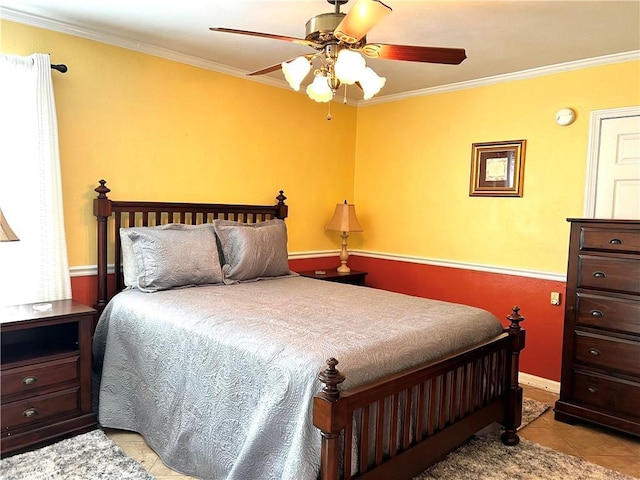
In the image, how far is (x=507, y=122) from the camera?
3861mm

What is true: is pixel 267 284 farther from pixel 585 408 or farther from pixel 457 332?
pixel 585 408

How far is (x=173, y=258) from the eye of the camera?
305 centimetres

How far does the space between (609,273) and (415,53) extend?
6.00 feet

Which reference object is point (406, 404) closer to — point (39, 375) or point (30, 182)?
point (39, 375)

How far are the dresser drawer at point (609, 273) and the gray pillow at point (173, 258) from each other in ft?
7.83

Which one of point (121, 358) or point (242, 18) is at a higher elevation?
point (242, 18)

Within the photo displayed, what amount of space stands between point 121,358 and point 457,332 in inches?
74.8

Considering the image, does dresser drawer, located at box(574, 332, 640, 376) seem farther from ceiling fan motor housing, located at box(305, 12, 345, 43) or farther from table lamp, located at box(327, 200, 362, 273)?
ceiling fan motor housing, located at box(305, 12, 345, 43)

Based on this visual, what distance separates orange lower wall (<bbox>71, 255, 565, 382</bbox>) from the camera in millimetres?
3617

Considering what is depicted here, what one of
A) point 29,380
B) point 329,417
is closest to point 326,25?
point 329,417

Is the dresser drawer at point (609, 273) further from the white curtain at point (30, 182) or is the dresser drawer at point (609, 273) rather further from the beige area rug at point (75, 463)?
the white curtain at point (30, 182)

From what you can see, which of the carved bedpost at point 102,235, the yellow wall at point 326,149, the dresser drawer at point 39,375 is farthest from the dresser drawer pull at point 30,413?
the yellow wall at point 326,149

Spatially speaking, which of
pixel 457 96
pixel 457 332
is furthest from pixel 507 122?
pixel 457 332

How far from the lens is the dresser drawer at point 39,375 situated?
7.93 feet
